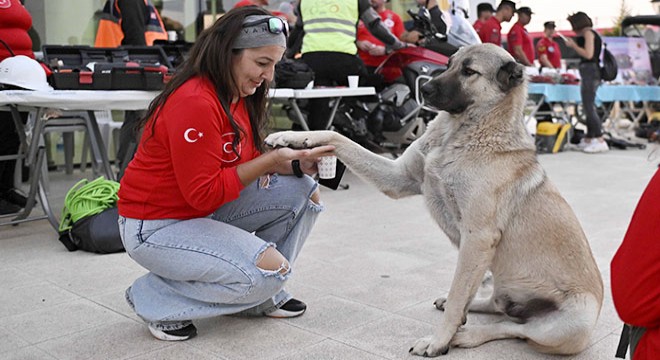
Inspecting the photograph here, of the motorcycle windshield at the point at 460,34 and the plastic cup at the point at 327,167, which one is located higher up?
the motorcycle windshield at the point at 460,34

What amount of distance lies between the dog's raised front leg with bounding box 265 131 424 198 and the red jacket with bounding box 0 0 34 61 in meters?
2.93

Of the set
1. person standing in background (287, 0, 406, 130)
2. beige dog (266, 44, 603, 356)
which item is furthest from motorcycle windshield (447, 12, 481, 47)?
beige dog (266, 44, 603, 356)

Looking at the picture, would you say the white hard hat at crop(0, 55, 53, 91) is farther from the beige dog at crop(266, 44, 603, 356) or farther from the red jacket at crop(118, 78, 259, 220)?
the beige dog at crop(266, 44, 603, 356)

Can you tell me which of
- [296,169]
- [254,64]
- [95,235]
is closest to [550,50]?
[95,235]

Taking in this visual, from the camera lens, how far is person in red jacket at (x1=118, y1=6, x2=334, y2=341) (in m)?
2.29

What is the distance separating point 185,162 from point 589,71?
29.2 ft

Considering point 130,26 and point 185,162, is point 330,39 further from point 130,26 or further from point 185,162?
point 185,162

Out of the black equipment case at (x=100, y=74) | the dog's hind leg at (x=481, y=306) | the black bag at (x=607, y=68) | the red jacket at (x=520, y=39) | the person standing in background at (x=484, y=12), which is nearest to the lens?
the dog's hind leg at (x=481, y=306)

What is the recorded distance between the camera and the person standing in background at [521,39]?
10.3 metres

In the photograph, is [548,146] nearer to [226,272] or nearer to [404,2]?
[404,2]

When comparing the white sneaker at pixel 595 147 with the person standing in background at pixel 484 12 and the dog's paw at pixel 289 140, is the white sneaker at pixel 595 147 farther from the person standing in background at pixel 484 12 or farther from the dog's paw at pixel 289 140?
the dog's paw at pixel 289 140

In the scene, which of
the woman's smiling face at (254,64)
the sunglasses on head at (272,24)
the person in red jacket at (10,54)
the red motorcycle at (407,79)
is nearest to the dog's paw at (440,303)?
the woman's smiling face at (254,64)

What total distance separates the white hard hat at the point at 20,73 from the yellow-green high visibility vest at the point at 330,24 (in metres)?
2.77

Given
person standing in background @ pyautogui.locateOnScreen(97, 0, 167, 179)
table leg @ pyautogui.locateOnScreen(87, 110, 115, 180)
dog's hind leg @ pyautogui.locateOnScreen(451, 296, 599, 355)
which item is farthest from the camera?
person standing in background @ pyautogui.locateOnScreen(97, 0, 167, 179)
